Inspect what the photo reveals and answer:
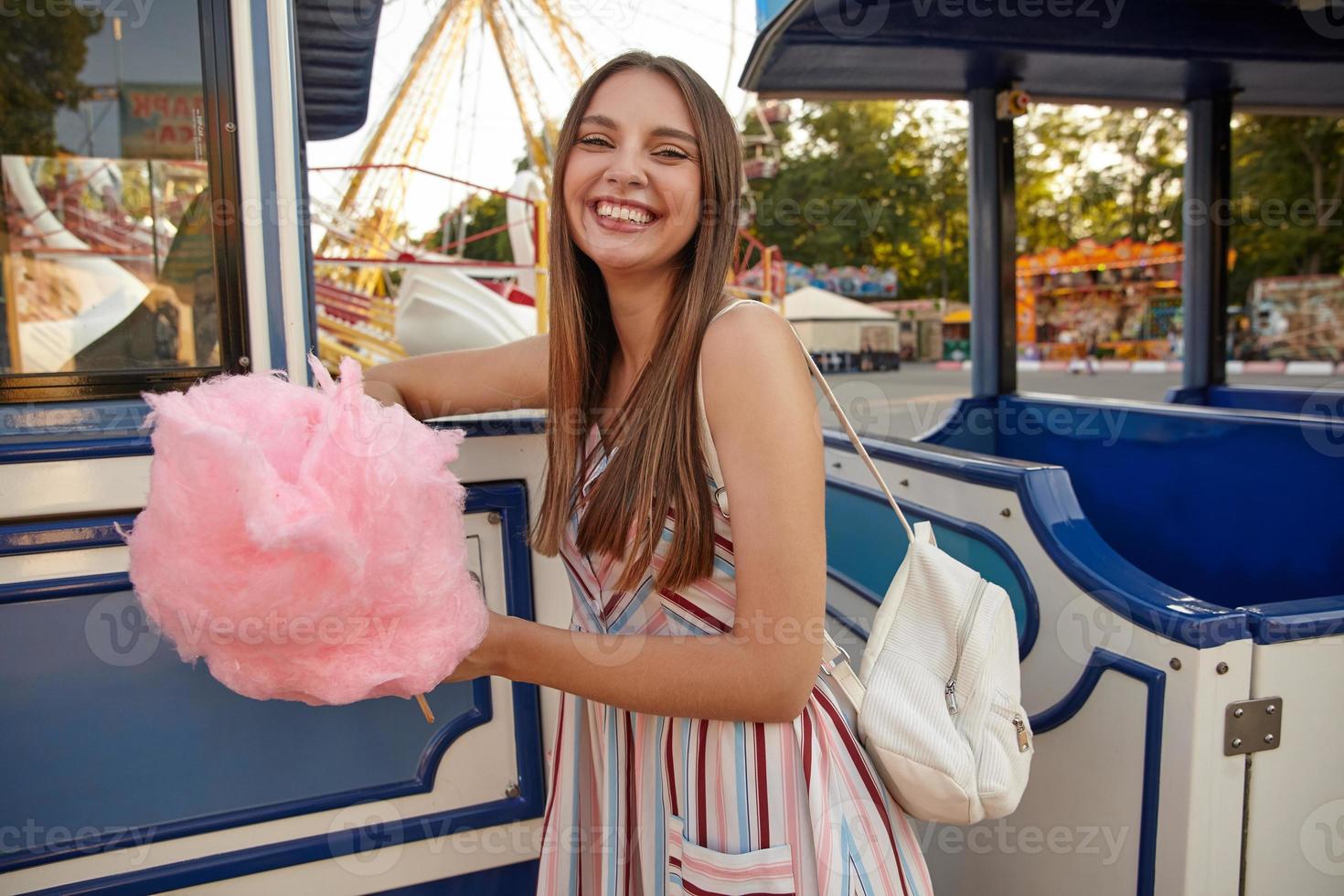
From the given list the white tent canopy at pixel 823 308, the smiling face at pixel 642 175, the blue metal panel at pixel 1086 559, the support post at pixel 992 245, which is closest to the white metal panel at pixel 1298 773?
the blue metal panel at pixel 1086 559

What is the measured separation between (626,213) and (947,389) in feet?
57.3

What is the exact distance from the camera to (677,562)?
3.95 feet

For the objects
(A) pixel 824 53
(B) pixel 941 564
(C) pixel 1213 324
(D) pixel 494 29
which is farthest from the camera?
(D) pixel 494 29

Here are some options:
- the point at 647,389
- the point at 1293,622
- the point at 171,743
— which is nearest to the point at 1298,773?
the point at 1293,622

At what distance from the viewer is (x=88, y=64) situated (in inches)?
73.9

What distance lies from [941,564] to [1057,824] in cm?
86

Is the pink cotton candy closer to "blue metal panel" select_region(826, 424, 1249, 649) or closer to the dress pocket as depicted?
the dress pocket

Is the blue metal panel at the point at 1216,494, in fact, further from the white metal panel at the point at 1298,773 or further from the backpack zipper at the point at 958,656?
the backpack zipper at the point at 958,656

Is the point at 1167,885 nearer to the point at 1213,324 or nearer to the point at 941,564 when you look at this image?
the point at 941,564

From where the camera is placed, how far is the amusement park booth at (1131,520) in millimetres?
1534

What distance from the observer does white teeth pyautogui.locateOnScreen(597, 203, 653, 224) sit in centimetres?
128

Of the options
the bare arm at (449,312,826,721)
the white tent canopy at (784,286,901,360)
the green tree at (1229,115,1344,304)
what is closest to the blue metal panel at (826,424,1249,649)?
the bare arm at (449,312,826,721)

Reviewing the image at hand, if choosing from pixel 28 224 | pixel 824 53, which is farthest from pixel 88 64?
pixel 824 53

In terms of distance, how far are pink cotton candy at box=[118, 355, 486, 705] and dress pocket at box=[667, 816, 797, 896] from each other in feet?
1.49
